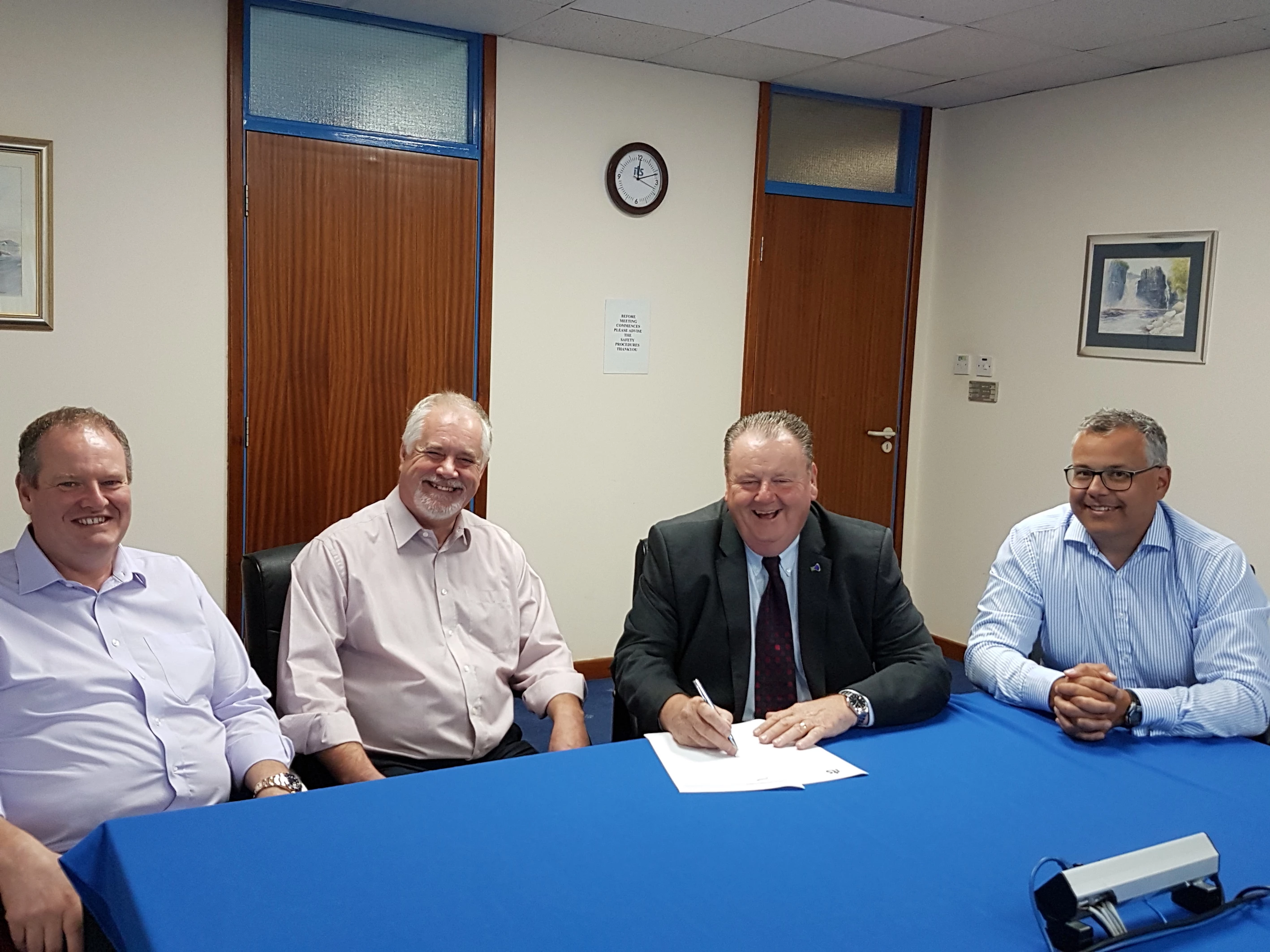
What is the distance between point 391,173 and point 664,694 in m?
2.65

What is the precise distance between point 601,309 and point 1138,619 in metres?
2.70

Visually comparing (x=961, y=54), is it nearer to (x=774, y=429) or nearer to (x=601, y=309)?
(x=601, y=309)

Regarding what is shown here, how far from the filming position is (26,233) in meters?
3.46

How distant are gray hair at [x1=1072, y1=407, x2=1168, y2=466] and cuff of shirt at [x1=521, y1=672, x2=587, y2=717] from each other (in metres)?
1.25

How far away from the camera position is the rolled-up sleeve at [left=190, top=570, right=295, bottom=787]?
6.84ft

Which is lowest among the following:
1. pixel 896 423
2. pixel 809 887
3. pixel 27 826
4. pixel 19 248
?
pixel 27 826

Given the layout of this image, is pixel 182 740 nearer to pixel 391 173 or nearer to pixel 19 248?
pixel 19 248

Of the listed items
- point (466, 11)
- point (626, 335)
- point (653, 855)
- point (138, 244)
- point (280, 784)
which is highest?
point (466, 11)

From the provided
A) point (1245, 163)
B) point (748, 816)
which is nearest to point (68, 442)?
point (748, 816)

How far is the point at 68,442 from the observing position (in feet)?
6.54

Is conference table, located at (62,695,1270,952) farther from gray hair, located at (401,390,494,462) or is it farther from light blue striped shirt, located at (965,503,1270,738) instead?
gray hair, located at (401,390,494,462)

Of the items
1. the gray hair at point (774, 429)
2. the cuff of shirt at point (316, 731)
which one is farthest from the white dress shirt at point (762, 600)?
the cuff of shirt at point (316, 731)

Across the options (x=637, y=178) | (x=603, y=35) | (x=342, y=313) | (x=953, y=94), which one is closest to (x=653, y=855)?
(x=342, y=313)

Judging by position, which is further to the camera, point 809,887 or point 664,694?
point 664,694
